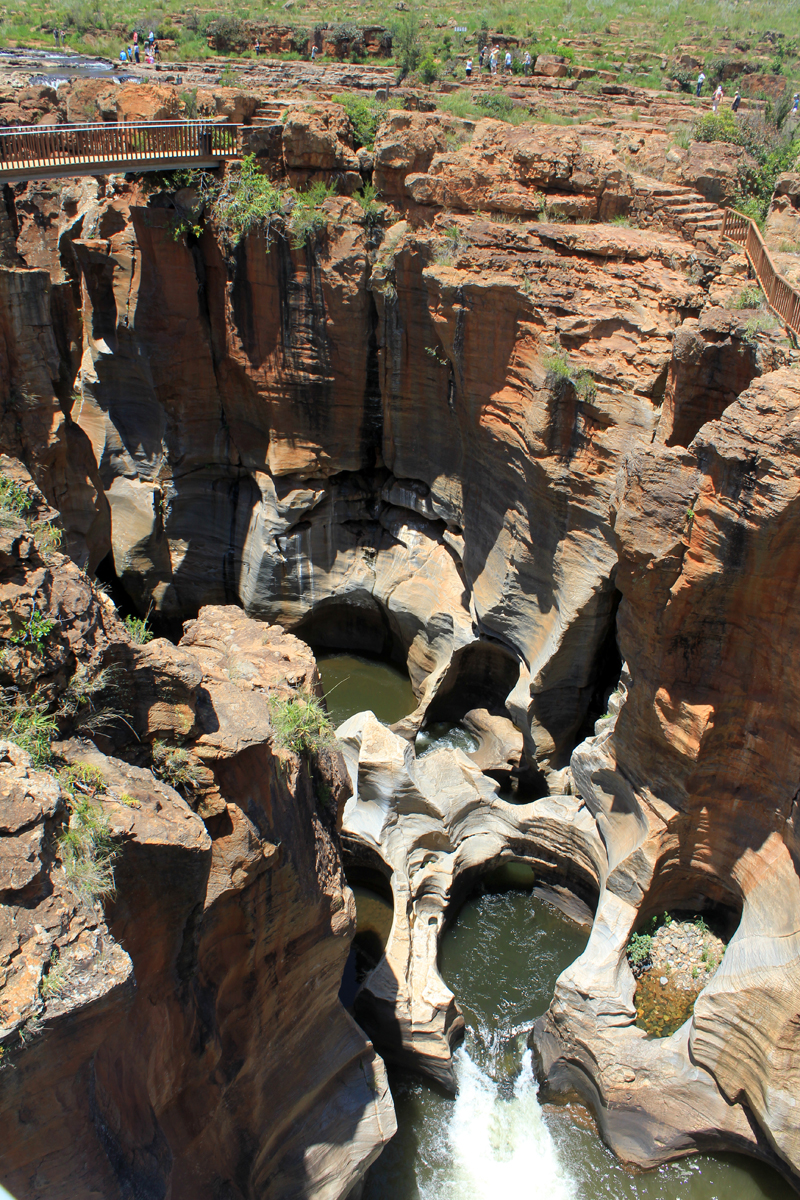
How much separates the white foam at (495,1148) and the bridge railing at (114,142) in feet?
48.5

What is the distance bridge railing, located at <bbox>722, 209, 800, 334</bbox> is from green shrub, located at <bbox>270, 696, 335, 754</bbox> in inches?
264

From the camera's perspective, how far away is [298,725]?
7.20 metres

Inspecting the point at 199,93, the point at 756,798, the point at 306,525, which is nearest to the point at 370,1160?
the point at 756,798

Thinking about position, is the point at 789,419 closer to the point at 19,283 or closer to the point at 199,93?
the point at 19,283

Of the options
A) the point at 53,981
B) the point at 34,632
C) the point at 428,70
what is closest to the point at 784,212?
the point at 428,70

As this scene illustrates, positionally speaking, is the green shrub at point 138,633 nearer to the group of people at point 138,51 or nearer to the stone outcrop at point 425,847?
the stone outcrop at point 425,847

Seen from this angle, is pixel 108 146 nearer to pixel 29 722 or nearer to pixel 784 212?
pixel 784 212

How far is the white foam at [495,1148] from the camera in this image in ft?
29.7

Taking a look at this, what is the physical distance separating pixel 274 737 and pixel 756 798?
571cm

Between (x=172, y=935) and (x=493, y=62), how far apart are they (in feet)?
77.9

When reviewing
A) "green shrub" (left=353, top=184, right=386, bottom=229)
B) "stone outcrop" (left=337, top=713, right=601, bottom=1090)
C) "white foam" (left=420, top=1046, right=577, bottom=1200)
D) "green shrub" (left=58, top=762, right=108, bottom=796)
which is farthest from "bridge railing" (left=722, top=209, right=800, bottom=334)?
"white foam" (left=420, top=1046, right=577, bottom=1200)

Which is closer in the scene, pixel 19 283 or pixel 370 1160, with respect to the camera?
pixel 370 1160

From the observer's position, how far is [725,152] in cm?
1345

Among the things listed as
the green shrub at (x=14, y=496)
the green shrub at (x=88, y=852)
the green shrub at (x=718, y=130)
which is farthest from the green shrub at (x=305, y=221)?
the green shrub at (x=88, y=852)
